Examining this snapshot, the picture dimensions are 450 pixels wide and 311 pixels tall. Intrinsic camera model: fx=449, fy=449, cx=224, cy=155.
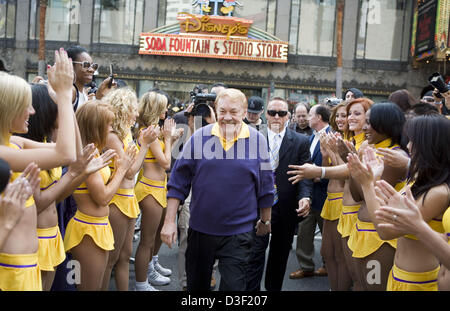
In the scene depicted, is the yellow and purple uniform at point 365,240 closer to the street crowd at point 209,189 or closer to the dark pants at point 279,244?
the street crowd at point 209,189

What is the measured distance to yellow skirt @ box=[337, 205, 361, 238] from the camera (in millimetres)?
4277

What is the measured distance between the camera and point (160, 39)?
1983 centimetres

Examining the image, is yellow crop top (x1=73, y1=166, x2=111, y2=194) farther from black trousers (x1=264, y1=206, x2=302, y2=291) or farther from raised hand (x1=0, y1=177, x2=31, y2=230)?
black trousers (x1=264, y1=206, x2=302, y2=291)

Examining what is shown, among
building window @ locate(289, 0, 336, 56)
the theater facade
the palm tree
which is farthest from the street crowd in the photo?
building window @ locate(289, 0, 336, 56)

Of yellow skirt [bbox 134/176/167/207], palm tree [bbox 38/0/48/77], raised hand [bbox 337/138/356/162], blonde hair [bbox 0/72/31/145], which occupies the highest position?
palm tree [bbox 38/0/48/77]

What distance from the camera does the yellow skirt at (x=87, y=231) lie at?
145 inches

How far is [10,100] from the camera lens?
95.7 inches

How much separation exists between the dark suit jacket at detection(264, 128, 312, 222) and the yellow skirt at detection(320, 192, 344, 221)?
13.6 inches

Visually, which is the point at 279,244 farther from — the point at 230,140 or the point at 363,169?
the point at 363,169

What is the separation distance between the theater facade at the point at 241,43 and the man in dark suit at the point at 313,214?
45.6ft

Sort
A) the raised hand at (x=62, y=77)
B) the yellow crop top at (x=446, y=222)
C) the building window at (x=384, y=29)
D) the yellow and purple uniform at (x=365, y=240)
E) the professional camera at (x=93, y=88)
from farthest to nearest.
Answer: the building window at (x=384, y=29) → the professional camera at (x=93, y=88) → the yellow and purple uniform at (x=365, y=240) → the raised hand at (x=62, y=77) → the yellow crop top at (x=446, y=222)

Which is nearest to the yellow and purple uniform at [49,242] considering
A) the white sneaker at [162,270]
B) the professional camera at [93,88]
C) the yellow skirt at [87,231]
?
the yellow skirt at [87,231]

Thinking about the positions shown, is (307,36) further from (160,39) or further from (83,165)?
(83,165)
